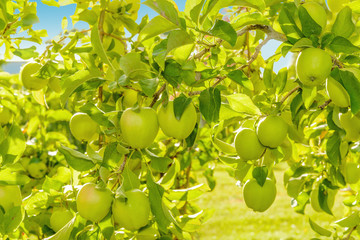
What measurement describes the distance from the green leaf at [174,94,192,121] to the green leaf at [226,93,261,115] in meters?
0.21

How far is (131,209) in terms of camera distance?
3.00 ft

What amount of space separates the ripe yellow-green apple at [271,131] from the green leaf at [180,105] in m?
0.25

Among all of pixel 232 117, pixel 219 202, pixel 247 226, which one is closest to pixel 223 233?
pixel 247 226

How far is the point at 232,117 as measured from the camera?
1.22m

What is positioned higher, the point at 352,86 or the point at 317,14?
the point at 317,14

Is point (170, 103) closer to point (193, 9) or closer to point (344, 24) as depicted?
point (193, 9)

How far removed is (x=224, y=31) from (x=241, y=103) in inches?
10.5

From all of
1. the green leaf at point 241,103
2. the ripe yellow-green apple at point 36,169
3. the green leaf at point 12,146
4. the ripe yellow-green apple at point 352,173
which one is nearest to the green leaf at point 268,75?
the green leaf at point 241,103

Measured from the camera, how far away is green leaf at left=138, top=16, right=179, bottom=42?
88cm

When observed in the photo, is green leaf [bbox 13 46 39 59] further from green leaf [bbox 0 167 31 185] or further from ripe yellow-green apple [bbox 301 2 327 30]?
ripe yellow-green apple [bbox 301 2 327 30]

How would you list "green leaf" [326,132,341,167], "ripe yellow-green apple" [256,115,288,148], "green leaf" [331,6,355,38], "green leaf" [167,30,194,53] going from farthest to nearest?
"green leaf" [326,132,341,167] → "ripe yellow-green apple" [256,115,288,148] → "green leaf" [331,6,355,38] → "green leaf" [167,30,194,53]

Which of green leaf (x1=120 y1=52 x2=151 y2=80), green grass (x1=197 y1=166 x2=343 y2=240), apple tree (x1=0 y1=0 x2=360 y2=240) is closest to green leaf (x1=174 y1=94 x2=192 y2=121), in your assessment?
apple tree (x1=0 y1=0 x2=360 y2=240)

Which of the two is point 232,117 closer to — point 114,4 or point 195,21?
point 195,21

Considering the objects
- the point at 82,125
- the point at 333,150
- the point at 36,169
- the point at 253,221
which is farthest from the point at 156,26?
the point at 253,221
